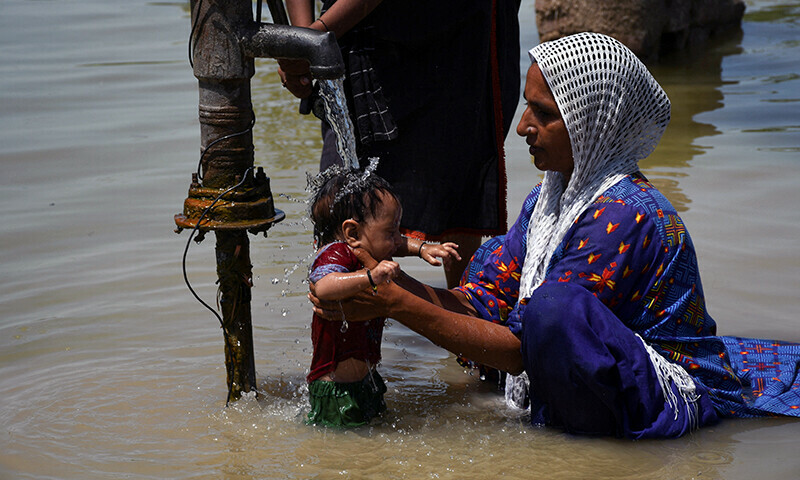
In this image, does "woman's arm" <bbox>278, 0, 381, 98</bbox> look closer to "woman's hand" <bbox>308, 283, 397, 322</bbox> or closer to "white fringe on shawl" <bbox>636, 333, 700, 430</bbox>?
"woman's hand" <bbox>308, 283, 397, 322</bbox>

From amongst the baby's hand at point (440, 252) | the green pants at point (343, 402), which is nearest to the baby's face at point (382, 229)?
the baby's hand at point (440, 252)

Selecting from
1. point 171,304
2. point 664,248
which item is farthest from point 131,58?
point 664,248

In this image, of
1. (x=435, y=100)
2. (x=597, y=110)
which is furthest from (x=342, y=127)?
(x=597, y=110)

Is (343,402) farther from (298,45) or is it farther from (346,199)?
(298,45)

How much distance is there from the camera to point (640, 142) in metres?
2.94

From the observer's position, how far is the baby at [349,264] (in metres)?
2.88

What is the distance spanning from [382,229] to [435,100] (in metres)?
0.75

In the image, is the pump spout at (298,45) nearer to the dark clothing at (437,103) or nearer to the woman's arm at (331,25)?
the woman's arm at (331,25)

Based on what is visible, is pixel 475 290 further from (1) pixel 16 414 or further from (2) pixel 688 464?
(1) pixel 16 414

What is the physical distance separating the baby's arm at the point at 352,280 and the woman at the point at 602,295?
0.09 meters

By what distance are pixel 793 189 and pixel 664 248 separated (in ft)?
9.97

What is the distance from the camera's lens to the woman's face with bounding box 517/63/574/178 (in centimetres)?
286

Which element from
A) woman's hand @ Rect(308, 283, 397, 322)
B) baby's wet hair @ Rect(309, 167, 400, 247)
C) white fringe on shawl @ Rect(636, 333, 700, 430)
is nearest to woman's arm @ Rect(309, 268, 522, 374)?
woman's hand @ Rect(308, 283, 397, 322)

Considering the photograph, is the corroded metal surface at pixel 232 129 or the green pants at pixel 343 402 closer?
the corroded metal surface at pixel 232 129
